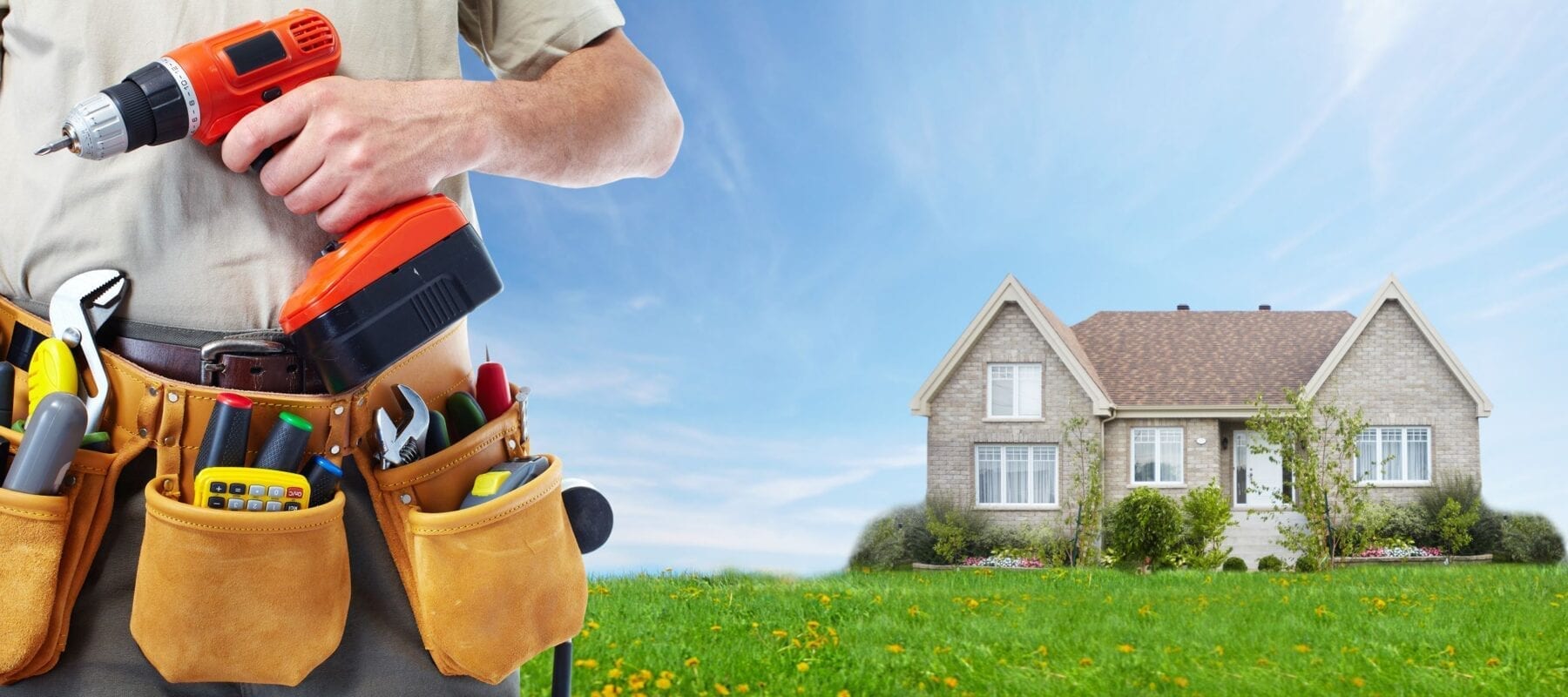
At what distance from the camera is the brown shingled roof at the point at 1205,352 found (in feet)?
68.2

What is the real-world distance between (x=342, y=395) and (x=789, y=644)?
16.5 feet

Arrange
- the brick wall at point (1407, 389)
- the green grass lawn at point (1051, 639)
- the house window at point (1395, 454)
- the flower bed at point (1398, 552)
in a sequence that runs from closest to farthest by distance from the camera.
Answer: the green grass lawn at point (1051, 639) < the flower bed at point (1398, 552) < the house window at point (1395, 454) < the brick wall at point (1407, 389)

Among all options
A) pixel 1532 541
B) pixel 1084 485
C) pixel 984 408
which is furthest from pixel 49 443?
pixel 1532 541

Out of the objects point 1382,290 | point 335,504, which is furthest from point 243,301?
point 1382,290

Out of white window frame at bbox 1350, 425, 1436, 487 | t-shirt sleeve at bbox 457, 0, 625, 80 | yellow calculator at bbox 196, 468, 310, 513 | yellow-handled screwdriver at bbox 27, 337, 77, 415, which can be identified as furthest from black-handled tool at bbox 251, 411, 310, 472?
white window frame at bbox 1350, 425, 1436, 487

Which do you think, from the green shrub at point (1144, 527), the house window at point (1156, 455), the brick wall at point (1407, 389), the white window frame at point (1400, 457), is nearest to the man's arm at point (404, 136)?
the green shrub at point (1144, 527)

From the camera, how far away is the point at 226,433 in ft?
4.47

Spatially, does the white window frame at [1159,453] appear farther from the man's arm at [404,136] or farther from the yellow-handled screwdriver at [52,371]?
the yellow-handled screwdriver at [52,371]

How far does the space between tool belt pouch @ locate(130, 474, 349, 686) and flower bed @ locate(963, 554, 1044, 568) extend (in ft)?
59.5

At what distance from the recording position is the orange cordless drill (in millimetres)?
1325

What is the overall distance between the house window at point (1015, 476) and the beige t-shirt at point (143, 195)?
19.3 m

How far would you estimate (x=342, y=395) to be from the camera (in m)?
1.44

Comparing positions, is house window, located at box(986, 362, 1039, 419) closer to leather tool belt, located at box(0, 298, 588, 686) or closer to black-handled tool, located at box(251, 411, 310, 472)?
leather tool belt, located at box(0, 298, 588, 686)

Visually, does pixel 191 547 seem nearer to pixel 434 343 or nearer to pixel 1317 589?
pixel 434 343
